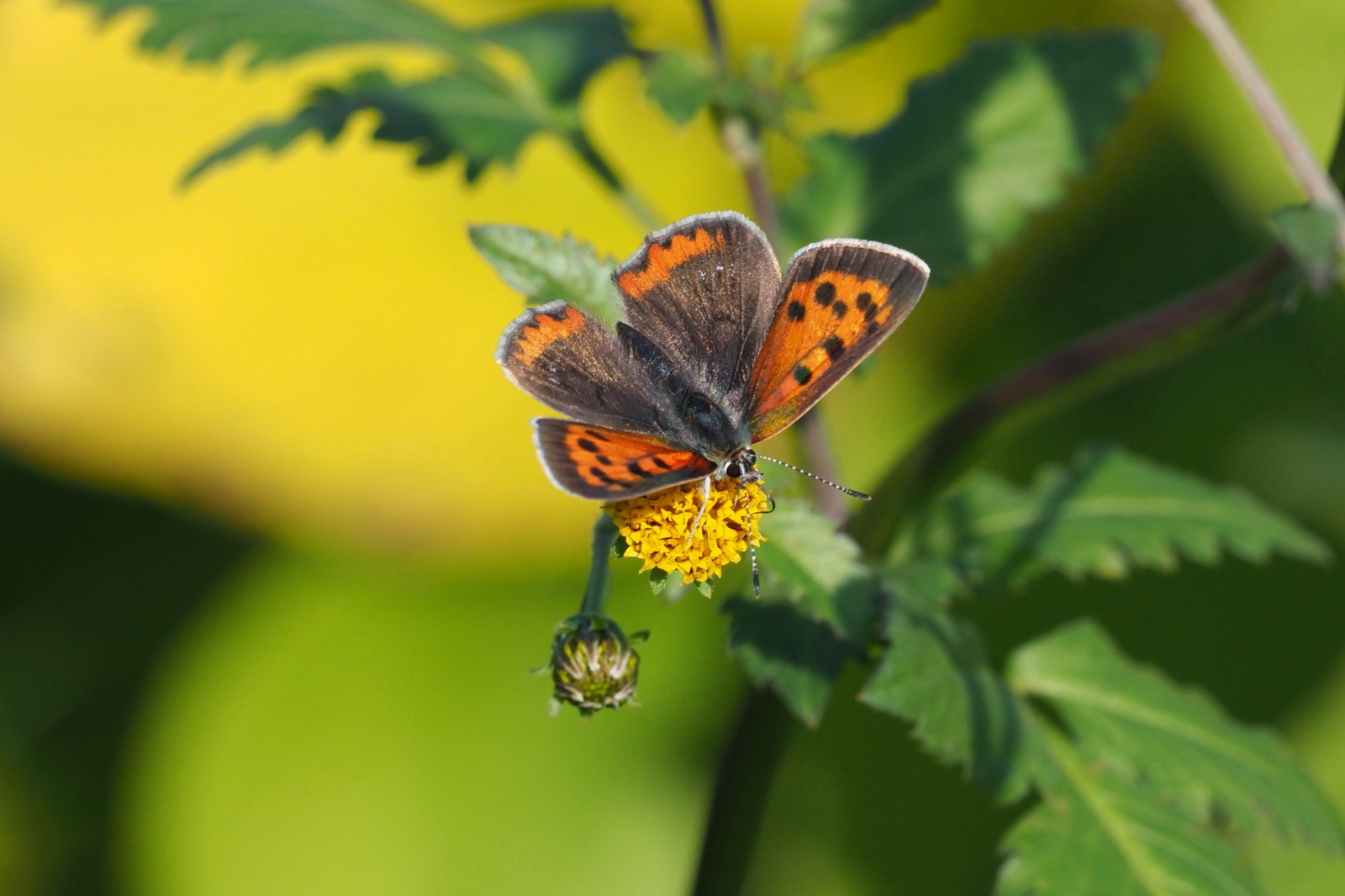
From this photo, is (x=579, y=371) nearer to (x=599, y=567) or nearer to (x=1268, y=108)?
(x=599, y=567)

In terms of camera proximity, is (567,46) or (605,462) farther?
(567,46)

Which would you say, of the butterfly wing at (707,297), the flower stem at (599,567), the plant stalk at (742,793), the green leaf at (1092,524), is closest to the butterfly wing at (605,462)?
the flower stem at (599,567)

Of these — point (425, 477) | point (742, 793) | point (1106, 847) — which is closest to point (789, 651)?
point (742, 793)

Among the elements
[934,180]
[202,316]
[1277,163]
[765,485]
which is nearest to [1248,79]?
[934,180]

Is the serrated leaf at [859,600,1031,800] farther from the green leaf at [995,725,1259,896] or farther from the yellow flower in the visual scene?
the yellow flower

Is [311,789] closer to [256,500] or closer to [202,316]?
[256,500]

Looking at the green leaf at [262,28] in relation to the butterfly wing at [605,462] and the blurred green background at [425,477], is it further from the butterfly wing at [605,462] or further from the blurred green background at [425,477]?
the blurred green background at [425,477]

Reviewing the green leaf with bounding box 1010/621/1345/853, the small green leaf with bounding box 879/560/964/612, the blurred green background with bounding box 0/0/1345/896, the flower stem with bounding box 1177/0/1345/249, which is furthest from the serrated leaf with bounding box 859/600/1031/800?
the blurred green background with bounding box 0/0/1345/896
